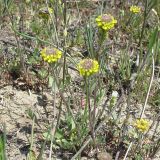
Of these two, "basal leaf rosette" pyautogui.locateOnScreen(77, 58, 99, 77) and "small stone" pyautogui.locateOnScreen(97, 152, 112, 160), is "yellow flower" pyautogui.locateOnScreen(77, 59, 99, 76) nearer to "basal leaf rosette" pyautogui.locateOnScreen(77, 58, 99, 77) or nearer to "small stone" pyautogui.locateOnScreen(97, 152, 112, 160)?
"basal leaf rosette" pyautogui.locateOnScreen(77, 58, 99, 77)

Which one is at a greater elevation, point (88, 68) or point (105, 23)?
point (105, 23)

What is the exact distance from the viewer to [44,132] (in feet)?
6.73

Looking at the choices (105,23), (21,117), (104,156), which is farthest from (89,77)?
(21,117)

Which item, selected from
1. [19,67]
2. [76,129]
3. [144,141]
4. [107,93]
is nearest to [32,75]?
[19,67]

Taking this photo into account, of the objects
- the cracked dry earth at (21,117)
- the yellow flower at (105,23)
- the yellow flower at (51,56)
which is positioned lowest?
the cracked dry earth at (21,117)

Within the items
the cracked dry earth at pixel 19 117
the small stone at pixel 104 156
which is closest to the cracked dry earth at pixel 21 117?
the cracked dry earth at pixel 19 117

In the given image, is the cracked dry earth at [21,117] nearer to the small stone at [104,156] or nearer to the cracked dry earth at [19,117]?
the cracked dry earth at [19,117]

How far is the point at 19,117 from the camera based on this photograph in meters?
2.19

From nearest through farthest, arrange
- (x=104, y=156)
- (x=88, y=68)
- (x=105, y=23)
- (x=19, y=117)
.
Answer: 1. (x=88, y=68)
2. (x=105, y=23)
3. (x=104, y=156)
4. (x=19, y=117)

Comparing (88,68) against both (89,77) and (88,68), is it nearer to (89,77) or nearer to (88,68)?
(88,68)

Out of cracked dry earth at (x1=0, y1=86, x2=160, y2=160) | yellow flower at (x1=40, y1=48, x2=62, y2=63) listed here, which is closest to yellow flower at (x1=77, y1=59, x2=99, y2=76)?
yellow flower at (x1=40, y1=48, x2=62, y2=63)

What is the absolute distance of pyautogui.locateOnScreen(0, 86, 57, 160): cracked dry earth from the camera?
6.58ft

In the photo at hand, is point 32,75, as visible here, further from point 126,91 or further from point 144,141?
point 144,141

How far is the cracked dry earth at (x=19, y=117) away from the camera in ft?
6.58
